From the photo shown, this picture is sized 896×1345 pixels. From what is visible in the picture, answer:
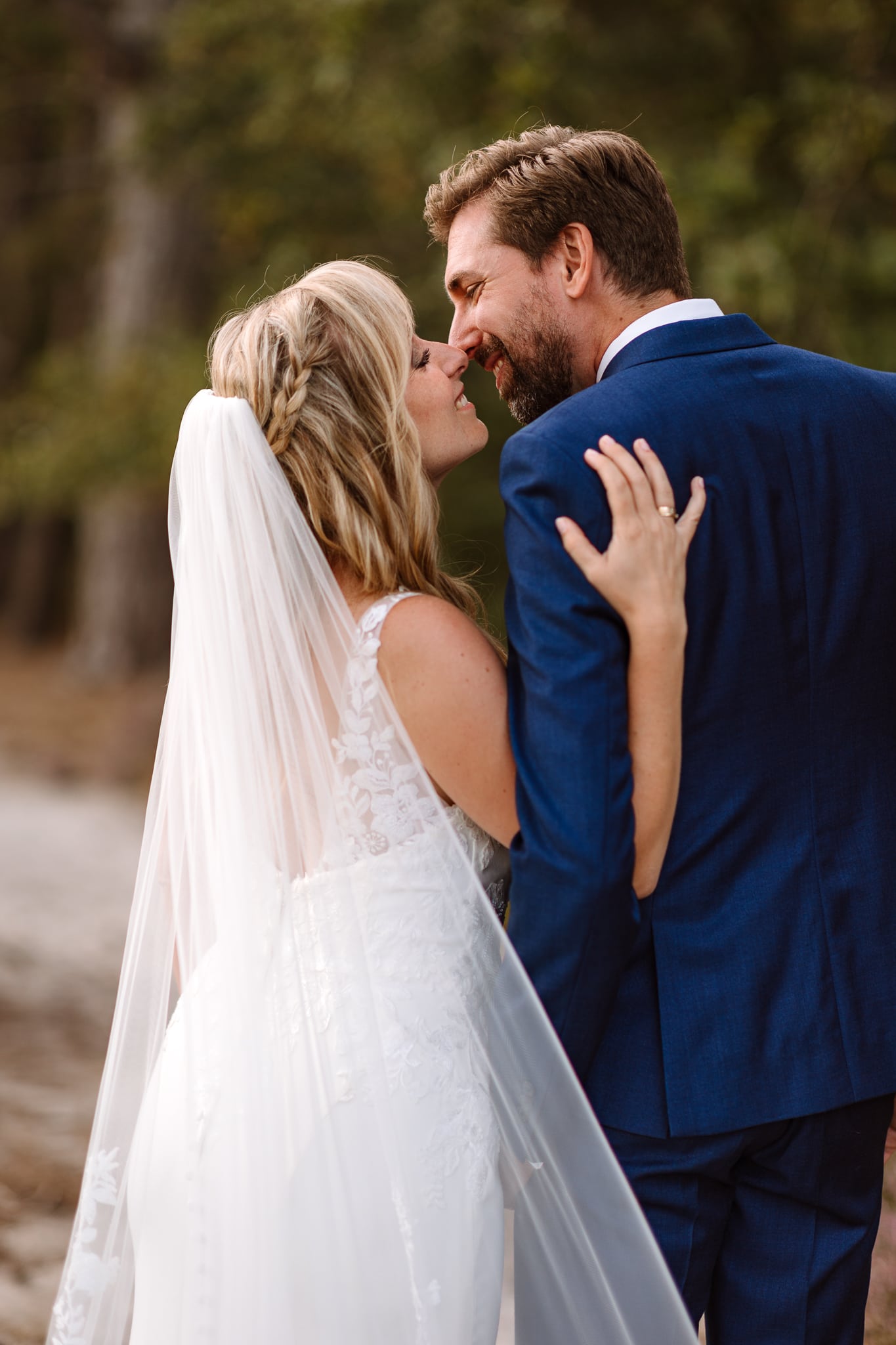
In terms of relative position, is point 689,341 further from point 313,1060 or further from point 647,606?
point 313,1060

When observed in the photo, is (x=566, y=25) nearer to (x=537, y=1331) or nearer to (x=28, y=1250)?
(x=28, y=1250)

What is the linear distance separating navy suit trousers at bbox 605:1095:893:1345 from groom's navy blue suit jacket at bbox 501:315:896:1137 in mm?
65

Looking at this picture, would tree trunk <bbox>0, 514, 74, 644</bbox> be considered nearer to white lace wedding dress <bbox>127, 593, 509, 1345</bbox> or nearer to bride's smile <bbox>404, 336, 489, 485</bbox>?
bride's smile <bbox>404, 336, 489, 485</bbox>

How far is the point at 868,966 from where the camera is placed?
1.91 meters

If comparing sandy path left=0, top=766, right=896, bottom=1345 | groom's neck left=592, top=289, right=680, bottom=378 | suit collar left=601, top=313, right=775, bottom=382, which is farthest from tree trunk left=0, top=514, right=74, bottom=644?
suit collar left=601, top=313, right=775, bottom=382

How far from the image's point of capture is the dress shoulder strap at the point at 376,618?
1.97 metres

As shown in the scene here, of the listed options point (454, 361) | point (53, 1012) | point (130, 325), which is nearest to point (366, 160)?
point (130, 325)

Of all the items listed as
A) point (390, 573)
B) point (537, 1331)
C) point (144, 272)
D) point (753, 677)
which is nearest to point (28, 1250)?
point (537, 1331)

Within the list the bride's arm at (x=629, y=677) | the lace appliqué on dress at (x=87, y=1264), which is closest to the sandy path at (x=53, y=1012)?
the lace appliqué on dress at (x=87, y=1264)

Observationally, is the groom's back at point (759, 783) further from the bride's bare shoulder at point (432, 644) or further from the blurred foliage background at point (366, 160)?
the blurred foliage background at point (366, 160)

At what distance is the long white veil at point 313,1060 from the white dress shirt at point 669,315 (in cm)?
58

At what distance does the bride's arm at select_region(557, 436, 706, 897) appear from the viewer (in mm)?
1738

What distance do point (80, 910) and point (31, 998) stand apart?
1.49 m

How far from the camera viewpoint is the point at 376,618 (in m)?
1.98
